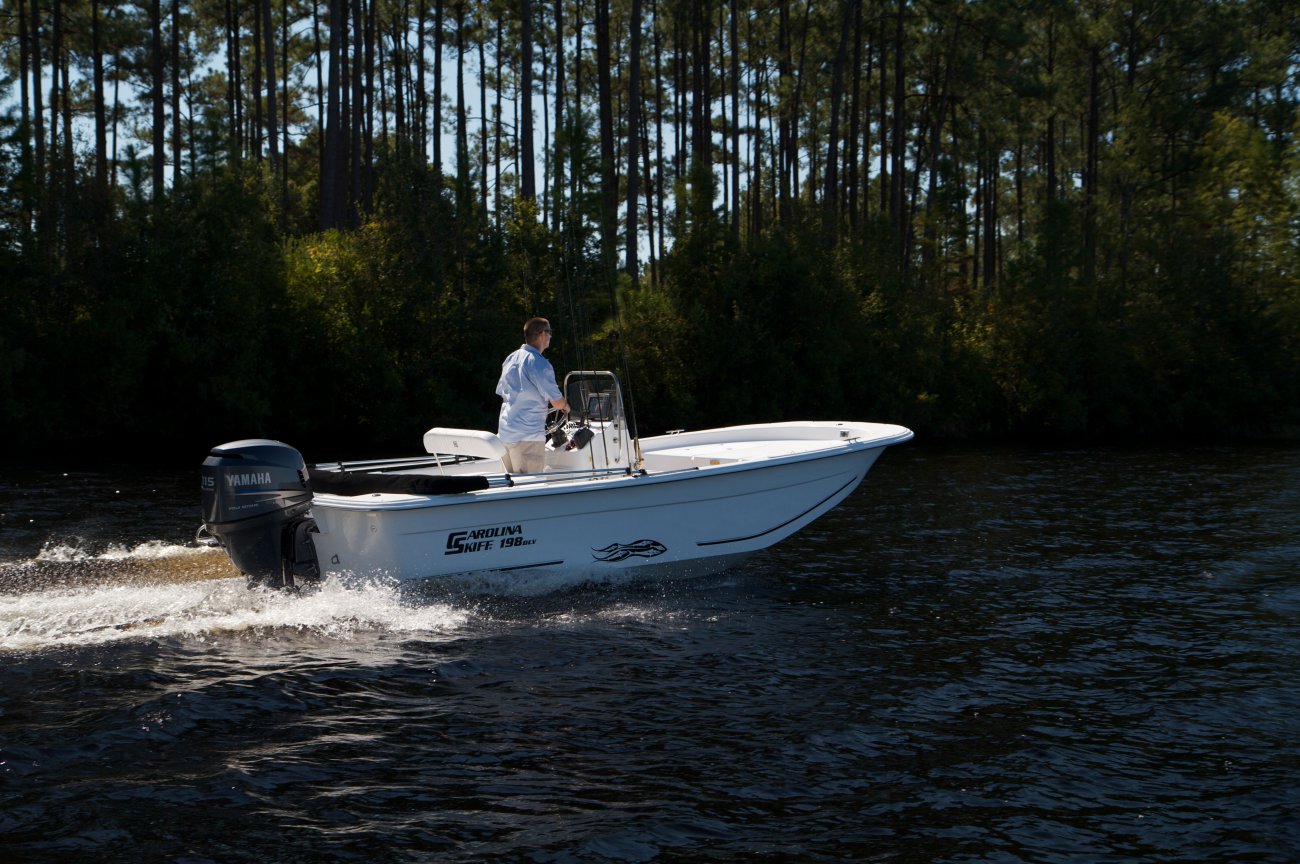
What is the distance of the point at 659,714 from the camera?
21.3 ft

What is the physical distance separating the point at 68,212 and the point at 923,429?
20225 millimetres

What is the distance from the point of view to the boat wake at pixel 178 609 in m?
7.63

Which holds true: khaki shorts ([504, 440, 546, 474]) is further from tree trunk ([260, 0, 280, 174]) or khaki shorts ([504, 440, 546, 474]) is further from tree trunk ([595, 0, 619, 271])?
tree trunk ([260, 0, 280, 174])

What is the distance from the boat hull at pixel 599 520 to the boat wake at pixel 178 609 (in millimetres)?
291

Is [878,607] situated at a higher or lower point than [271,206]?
lower

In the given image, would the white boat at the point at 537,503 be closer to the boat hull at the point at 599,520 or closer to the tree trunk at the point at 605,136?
the boat hull at the point at 599,520

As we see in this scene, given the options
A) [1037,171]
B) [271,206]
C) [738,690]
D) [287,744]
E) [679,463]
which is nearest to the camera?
[287,744]

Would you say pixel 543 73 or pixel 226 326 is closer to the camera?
pixel 226 326

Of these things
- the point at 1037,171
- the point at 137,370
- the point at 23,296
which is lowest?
the point at 137,370

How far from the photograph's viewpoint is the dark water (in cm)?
495

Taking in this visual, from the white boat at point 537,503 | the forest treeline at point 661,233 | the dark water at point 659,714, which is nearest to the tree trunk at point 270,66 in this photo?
the forest treeline at point 661,233

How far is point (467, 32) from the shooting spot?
39594mm

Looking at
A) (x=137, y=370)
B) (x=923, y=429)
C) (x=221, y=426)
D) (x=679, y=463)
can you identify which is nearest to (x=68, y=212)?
(x=137, y=370)

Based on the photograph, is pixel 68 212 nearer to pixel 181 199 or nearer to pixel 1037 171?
pixel 181 199
